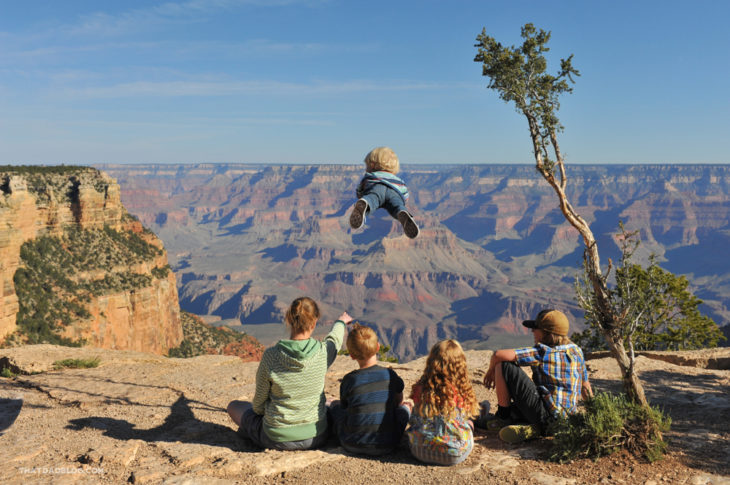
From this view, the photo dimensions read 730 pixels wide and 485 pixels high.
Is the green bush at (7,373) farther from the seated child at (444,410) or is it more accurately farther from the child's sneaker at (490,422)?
the child's sneaker at (490,422)

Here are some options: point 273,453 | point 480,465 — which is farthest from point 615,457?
point 273,453

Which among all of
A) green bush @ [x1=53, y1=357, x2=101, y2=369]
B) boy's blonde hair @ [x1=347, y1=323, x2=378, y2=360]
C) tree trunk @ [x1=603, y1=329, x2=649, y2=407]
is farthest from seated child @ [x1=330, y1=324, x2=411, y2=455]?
green bush @ [x1=53, y1=357, x2=101, y2=369]

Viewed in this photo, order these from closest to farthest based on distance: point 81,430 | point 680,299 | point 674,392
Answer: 1. point 81,430
2. point 674,392
3. point 680,299

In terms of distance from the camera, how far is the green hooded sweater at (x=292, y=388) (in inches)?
274

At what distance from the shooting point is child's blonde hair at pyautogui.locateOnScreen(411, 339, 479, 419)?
6.54 metres

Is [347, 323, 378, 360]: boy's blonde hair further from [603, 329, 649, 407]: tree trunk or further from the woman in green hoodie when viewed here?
[603, 329, 649, 407]: tree trunk

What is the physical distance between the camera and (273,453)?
726cm

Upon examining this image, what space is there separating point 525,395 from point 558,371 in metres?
0.64

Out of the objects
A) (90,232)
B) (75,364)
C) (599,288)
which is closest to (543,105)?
(599,288)

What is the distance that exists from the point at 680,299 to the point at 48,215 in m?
56.7

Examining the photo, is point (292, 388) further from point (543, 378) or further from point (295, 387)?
point (543, 378)

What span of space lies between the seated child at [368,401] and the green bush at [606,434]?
7.85 ft

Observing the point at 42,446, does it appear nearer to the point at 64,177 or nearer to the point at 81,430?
the point at 81,430

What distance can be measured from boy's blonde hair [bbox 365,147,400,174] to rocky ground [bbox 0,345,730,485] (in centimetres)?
444
